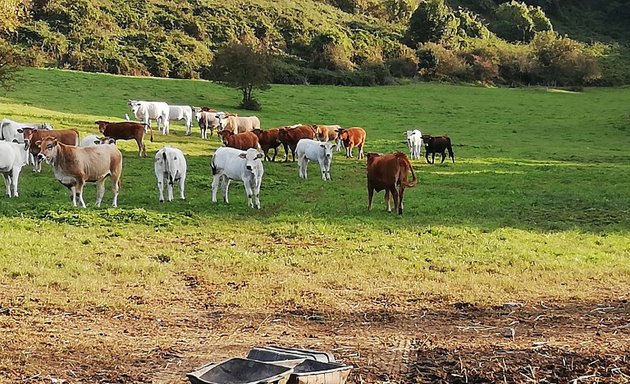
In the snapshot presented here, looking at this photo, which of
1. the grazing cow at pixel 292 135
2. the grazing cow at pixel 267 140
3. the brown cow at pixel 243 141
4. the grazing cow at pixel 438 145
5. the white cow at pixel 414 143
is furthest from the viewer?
the white cow at pixel 414 143

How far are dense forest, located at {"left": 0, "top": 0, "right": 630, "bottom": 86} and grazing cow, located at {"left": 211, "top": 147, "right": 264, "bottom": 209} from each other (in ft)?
105

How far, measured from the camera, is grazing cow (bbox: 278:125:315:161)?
97.1 ft

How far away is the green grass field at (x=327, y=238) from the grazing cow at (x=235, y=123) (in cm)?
163

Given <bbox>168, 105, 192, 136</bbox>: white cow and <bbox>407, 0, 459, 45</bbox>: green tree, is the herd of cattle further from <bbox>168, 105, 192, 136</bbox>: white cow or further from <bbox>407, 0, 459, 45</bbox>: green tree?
<bbox>407, 0, 459, 45</bbox>: green tree

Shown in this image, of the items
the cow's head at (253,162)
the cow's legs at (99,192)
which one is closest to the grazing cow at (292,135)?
the cow's head at (253,162)

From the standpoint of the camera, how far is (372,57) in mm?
79562

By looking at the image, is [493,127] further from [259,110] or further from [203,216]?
[203,216]

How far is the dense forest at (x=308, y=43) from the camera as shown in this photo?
6166cm

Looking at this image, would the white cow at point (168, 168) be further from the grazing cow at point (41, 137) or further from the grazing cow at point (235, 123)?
the grazing cow at point (235, 123)

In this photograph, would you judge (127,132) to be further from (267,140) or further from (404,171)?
(404,171)

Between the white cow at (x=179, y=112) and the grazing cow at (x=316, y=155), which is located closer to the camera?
the grazing cow at (x=316, y=155)

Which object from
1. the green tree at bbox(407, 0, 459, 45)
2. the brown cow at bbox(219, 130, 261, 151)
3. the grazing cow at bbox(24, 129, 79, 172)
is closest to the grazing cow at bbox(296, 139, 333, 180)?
the brown cow at bbox(219, 130, 261, 151)

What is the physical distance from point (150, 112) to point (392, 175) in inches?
762

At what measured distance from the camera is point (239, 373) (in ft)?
21.7
